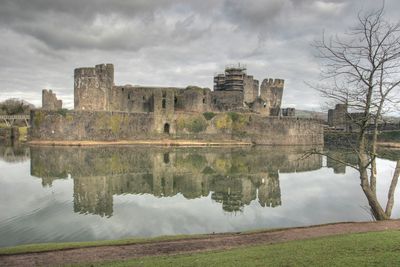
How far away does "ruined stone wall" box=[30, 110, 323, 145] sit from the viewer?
60062 mm

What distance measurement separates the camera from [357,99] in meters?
15.1

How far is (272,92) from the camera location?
276 ft

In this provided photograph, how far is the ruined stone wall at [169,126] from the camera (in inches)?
2365

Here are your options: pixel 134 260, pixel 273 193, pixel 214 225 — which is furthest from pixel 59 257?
pixel 273 193

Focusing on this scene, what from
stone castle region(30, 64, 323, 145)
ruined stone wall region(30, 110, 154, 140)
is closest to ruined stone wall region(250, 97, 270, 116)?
stone castle region(30, 64, 323, 145)

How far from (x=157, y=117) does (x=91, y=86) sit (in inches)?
441

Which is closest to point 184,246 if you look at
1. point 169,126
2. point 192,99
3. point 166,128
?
point 169,126

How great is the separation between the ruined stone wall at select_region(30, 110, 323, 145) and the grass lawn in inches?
2060

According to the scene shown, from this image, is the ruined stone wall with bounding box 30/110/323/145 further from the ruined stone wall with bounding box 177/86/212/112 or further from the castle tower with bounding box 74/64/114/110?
the ruined stone wall with bounding box 177/86/212/112

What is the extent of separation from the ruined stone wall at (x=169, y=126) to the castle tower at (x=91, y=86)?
439cm

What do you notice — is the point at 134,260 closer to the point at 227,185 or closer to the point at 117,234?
the point at 117,234

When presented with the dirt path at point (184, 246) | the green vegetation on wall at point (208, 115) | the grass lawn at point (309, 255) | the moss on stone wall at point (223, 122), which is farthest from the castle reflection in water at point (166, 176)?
the green vegetation on wall at point (208, 115)

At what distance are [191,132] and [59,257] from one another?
180 ft

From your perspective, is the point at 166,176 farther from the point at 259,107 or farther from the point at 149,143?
the point at 259,107
